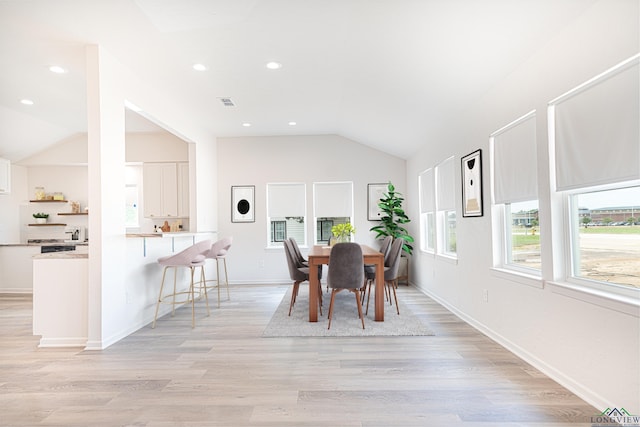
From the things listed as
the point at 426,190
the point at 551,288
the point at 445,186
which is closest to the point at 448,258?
the point at 445,186

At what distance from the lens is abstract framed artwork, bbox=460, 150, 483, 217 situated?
3.47m

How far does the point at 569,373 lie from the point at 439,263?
8.63ft

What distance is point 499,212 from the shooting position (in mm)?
3250

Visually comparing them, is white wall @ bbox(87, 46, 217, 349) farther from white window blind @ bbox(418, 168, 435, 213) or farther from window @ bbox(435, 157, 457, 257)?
white window blind @ bbox(418, 168, 435, 213)

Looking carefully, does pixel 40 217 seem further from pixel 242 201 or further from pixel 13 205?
pixel 242 201

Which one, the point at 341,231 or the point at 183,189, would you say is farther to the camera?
the point at 183,189

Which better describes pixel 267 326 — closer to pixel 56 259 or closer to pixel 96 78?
pixel 56 259

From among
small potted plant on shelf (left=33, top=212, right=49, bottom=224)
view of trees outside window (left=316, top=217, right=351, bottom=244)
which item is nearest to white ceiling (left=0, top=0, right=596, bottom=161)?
small potted plant on shelf (left=33, top=212, right=49, bottom=224)

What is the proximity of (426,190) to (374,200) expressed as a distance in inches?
50.3

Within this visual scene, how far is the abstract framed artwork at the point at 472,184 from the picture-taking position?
3.47 metres

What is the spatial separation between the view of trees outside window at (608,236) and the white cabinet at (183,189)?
555 centimetres

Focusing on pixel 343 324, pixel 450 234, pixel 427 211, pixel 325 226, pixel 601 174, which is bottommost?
pixel 343 324

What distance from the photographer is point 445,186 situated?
15.1ft

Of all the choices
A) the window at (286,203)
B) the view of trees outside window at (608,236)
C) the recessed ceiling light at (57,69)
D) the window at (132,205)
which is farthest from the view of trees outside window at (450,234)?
the window at (132,205)
